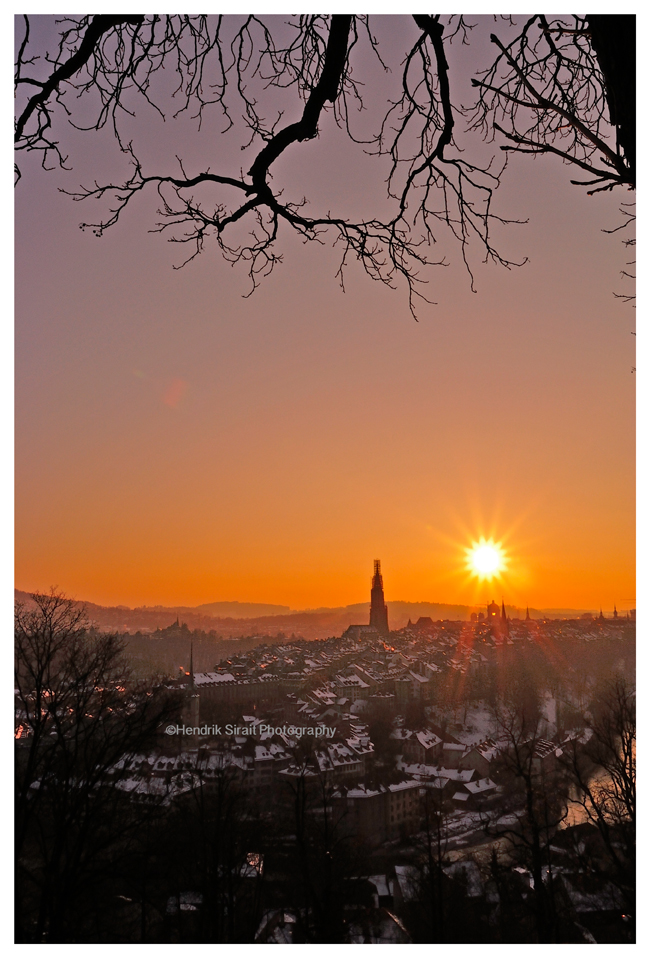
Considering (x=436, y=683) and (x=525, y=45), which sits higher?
(x=525, y=45)

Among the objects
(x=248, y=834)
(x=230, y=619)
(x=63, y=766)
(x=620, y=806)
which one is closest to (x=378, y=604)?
(x=230, y=619)

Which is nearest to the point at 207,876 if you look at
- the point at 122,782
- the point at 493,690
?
the point at 122,782

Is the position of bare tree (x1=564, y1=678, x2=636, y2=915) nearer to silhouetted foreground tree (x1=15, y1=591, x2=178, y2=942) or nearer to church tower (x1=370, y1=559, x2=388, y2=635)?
silhouetted foreground tree (x1=15, y1=591, x2=178, y2=942)

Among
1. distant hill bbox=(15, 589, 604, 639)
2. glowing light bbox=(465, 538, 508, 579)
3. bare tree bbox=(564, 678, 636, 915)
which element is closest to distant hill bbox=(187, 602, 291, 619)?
distant hill bbox=(15, 589, 604, 639)
